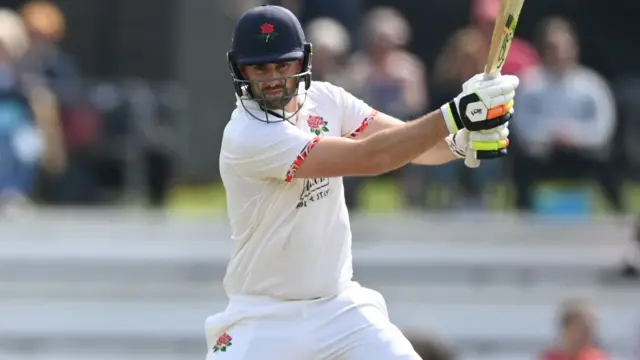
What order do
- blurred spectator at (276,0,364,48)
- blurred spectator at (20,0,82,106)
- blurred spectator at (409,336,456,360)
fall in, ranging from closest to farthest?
blurred spectator at (409,336,456,360) < blurred spectator at (20,0,82,106) < blurred spectator at (276,0,364,48)

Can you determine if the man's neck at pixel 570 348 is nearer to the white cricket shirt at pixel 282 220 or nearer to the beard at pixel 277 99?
Result: the white cricket shirt at pixel 282 220

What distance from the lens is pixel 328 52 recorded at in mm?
10047

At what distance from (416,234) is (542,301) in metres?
1.00

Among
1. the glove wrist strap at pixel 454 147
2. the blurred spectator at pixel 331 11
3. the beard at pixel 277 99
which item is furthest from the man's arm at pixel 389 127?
the blurred spectator at pixel 331 11

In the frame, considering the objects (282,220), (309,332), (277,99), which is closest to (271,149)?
(277,99)

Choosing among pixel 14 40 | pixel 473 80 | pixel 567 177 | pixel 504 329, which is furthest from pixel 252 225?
pixel 14 40

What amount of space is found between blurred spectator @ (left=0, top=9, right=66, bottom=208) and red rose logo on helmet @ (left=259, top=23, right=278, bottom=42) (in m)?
5.54

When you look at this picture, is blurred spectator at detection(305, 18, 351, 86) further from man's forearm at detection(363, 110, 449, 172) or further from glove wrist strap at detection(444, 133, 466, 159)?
man's forearm at detection(363, 110, 449, 172)

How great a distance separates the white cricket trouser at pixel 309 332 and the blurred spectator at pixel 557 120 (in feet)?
15.7

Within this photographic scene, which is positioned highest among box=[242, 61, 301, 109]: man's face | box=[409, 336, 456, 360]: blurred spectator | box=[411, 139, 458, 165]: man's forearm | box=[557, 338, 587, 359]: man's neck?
box=[242, 61, 301, 109]: man's face

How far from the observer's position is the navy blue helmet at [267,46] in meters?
5.19

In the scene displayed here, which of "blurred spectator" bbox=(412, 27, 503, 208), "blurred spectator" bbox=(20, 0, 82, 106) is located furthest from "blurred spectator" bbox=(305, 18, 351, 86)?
"blurred spectator" bbox=(20, 0, 82, 106)

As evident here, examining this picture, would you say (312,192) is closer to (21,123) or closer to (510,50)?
(510,50)

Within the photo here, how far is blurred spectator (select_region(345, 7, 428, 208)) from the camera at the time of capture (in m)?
10.2
